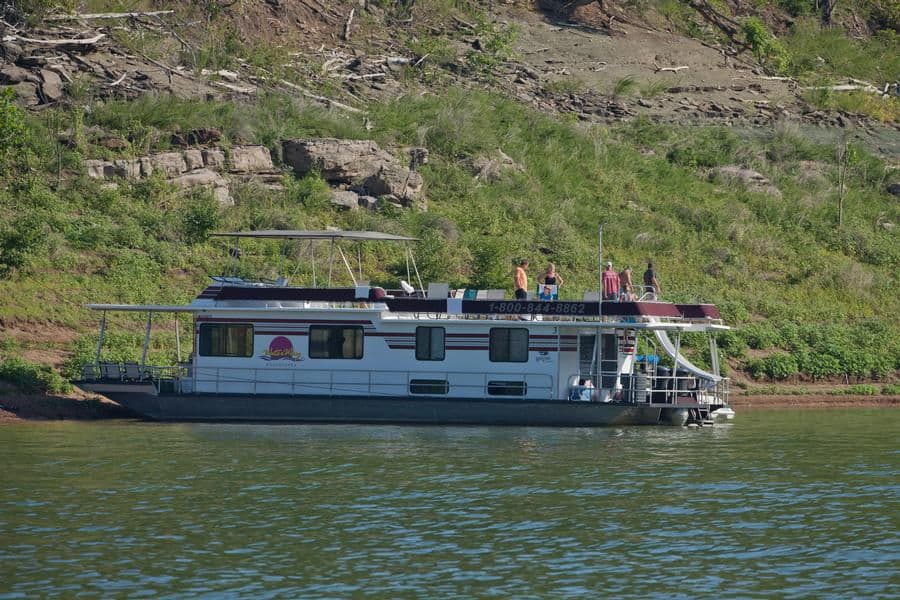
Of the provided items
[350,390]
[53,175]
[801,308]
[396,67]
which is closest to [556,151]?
[396,67]

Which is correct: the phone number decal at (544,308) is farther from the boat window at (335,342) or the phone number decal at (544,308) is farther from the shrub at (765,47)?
the shrub at (765,47)

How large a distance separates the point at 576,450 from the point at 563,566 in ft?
34.6

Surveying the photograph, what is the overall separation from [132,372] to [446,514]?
1500cm

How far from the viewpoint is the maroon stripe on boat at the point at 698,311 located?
3238 centimetres

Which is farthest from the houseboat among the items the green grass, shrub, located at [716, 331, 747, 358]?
shrub, located at [716, 331, 747, 358]

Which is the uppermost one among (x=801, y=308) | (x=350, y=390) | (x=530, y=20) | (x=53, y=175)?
(x=530, y=20)

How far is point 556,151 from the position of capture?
56906 millimetres

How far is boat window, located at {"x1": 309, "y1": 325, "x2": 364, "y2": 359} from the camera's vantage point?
3334cm

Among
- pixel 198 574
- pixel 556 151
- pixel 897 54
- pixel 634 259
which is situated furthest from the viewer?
pixel 897 54

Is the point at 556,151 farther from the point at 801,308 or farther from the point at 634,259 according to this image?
the point at 801,308

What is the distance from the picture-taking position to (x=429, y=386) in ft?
109

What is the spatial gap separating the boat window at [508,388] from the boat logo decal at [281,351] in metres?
4.99

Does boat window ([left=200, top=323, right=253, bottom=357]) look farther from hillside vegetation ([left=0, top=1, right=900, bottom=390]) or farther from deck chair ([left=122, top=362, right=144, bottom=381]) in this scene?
hillside vegetation ([left=0, top=1, right=900, bottom=390])

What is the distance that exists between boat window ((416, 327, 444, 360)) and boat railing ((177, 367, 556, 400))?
0.45 metres
